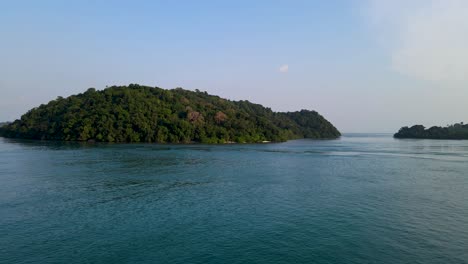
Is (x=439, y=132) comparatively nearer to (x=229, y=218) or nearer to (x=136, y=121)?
(x=136, y=121)

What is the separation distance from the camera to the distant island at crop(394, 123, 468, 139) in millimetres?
171625

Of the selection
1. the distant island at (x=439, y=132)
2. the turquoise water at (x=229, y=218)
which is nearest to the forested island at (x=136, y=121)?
the turquoise water at (x=229, y=218)

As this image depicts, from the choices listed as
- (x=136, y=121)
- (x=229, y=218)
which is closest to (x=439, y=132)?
(x=136, y=121)

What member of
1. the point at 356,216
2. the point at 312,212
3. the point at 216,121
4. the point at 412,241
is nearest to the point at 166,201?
the point at 312,212

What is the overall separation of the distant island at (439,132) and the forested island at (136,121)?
288 feet

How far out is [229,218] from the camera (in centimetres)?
2336

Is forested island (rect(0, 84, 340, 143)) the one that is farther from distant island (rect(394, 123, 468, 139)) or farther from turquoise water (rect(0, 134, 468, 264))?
distant island (rect(394, 123, 468, 139))

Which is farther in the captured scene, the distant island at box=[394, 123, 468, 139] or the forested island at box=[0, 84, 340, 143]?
the distant island at box=[394, 123, 468, 139]

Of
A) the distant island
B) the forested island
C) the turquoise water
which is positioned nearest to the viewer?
the turquoise water

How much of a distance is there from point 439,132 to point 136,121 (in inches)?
5963

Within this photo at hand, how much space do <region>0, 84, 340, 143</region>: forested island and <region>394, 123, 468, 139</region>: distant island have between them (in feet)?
288

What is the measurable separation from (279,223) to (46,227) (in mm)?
13991

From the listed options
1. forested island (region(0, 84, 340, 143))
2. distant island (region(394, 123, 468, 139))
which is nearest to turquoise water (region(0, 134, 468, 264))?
forested island (region(0, 84, 340, 143))

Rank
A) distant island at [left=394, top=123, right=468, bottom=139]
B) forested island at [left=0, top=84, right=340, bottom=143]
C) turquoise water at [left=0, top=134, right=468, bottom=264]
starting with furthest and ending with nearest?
distant island at [left=394, top=123, right=468, bottom=139] < forested island at [left=0, top=84, right=340, bottom=143] < turquoise water at [left=0, top=134, right=468, bottom=264]
